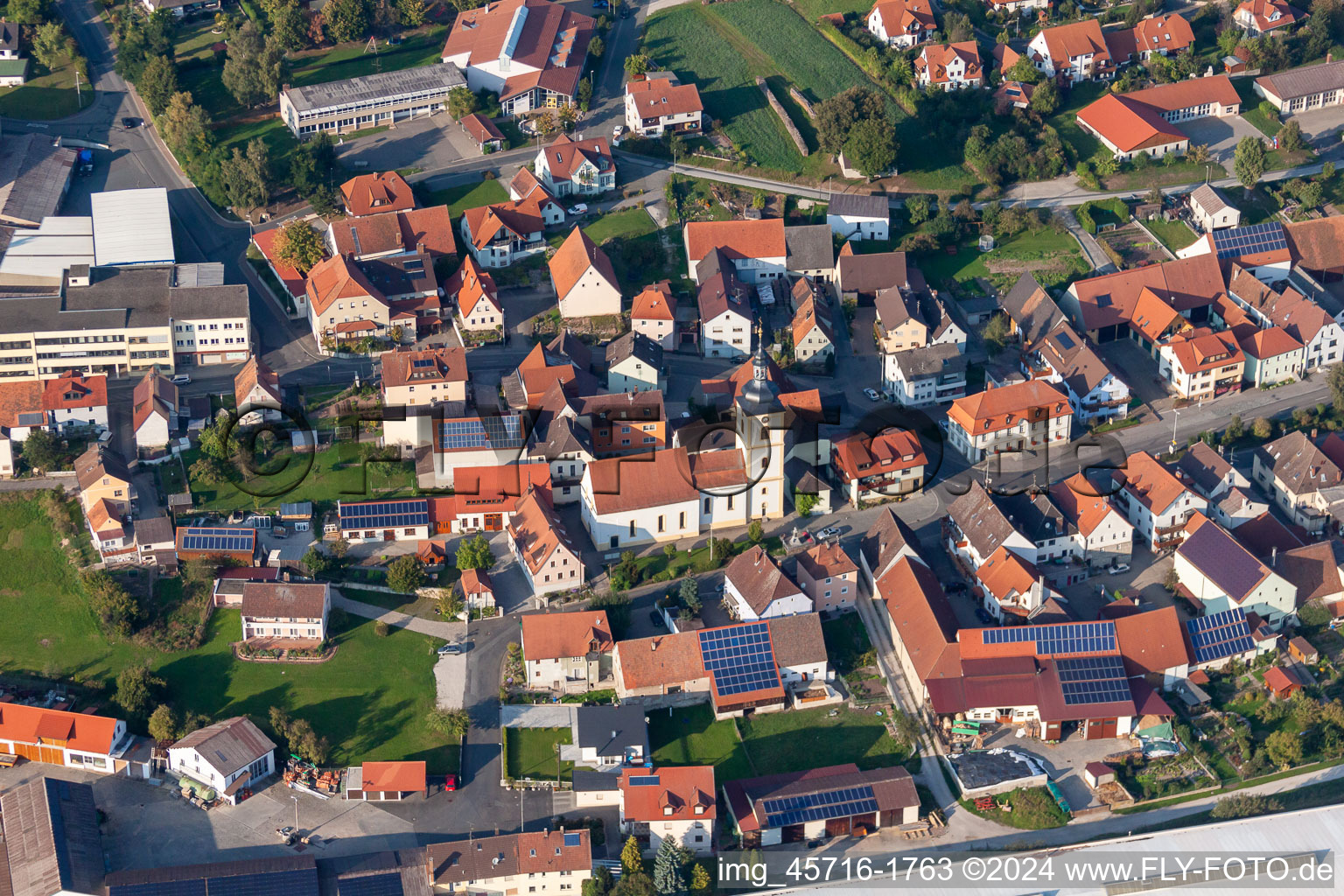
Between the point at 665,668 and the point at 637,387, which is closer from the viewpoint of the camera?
the point at 665,668

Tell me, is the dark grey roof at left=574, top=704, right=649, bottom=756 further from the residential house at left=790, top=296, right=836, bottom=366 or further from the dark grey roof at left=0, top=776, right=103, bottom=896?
the residential house at left=790, top=296, right=836, bottom=366

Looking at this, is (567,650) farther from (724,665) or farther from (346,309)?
(346,309)

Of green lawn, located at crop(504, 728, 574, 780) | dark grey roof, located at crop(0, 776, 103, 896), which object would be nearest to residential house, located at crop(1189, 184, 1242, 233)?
green lawn, located at crop(504, 728, 574, 780)

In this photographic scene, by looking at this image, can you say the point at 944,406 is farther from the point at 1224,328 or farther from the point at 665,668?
the point at 665,668

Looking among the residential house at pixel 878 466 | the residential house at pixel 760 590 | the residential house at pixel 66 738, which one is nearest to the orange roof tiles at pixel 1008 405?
the residential house at pixel 878 466

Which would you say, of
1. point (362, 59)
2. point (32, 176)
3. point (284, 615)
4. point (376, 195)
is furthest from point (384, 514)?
point (362, 59)

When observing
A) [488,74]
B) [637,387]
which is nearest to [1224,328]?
[637,387]
